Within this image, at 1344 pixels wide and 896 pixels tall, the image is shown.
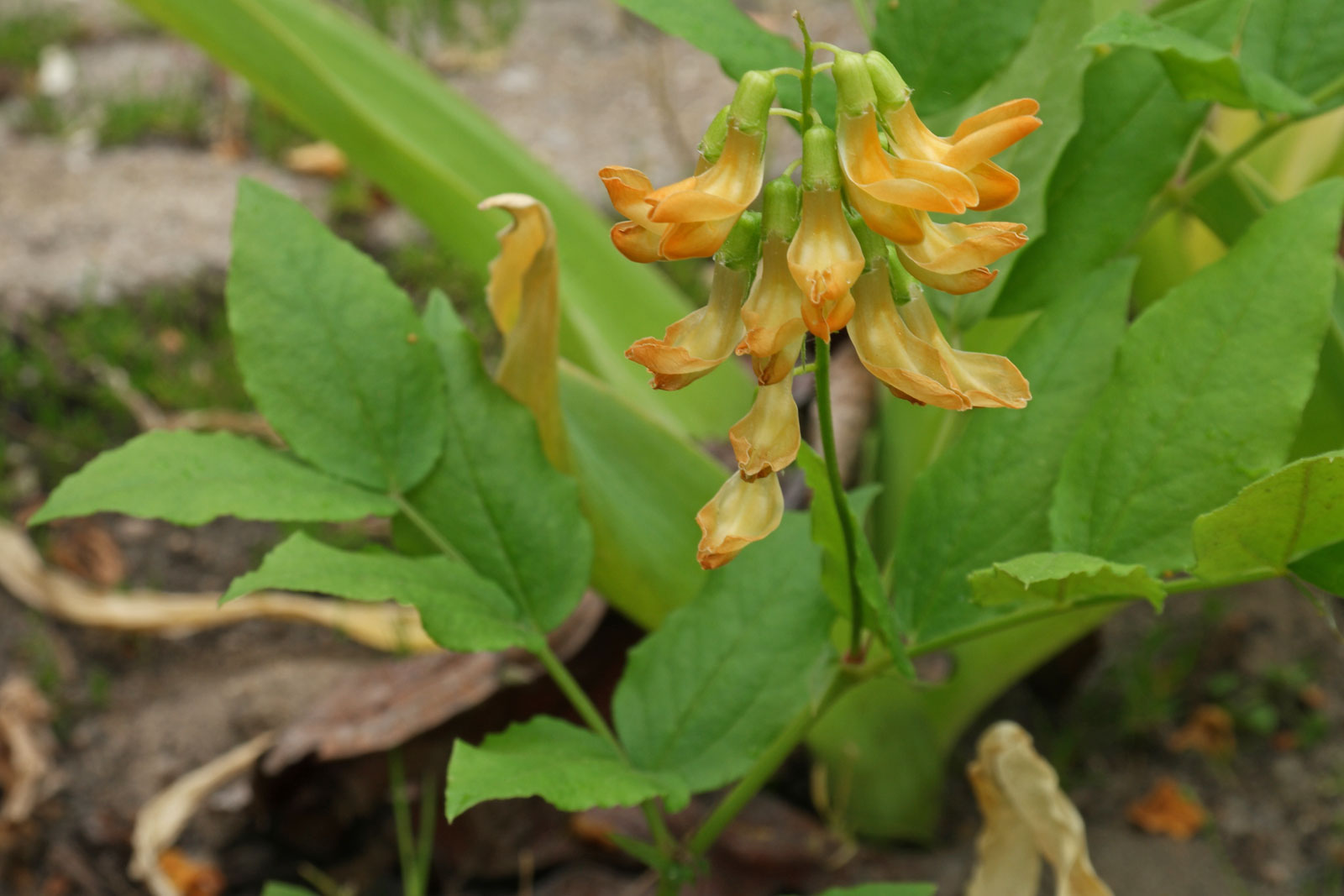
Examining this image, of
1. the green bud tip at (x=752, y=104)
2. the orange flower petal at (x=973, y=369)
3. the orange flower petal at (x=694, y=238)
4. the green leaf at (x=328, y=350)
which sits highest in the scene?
the green bud tip at (x=752, y=104)

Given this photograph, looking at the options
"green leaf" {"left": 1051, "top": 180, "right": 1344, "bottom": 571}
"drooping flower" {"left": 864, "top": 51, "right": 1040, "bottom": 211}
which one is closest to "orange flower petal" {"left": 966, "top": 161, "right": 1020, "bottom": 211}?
"drooping flower" {"left": 864, "top": 51, "right": 1040, "bottom": 211}

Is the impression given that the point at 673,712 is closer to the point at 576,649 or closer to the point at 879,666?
the point at 879,666

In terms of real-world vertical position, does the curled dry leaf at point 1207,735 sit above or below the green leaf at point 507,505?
below

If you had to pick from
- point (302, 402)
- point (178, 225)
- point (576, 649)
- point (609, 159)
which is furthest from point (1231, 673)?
point (178, 225)

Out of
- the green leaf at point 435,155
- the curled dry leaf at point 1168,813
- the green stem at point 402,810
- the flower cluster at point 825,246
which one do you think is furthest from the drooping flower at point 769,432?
the curled dry leaf at point 1168,813

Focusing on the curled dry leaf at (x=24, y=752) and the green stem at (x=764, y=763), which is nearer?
the green stem at (x=764, y=763)

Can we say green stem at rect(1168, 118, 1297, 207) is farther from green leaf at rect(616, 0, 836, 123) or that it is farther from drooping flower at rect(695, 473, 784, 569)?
drooping flower at rect(695, 473, 784, 569)

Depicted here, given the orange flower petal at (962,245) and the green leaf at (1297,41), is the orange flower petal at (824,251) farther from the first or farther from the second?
the green leaf at (1297,41)
